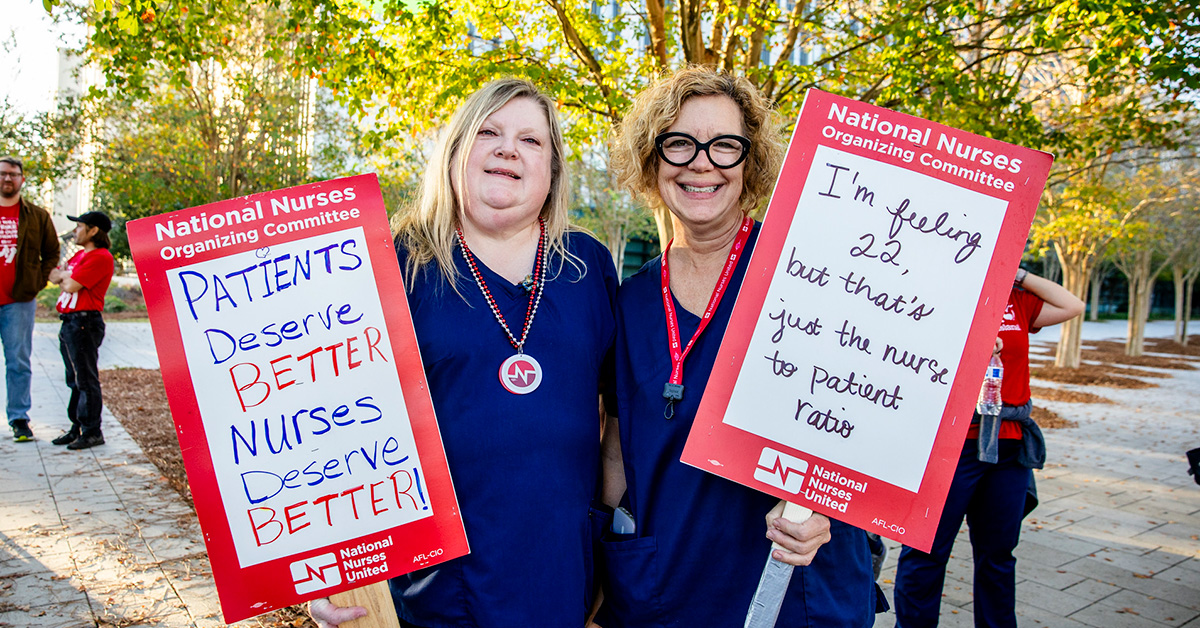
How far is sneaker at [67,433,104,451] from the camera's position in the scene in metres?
6.99

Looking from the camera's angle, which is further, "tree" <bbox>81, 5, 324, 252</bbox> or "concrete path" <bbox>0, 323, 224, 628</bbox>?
"tree" <bbox>81, 5, 324, 252</bbox>

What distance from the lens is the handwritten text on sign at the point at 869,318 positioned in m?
1.79

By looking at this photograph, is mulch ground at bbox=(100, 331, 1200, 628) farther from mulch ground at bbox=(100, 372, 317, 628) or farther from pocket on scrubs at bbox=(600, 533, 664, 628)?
pocket on scrubs at bbox=(600, 533, 664, 628)

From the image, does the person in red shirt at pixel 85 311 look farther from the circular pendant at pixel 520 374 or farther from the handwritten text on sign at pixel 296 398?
the circular pendant at pixel 520 374

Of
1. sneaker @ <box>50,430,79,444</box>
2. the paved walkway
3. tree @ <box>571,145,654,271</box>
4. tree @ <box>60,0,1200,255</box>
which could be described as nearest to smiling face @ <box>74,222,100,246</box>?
tree @ <box>60,0,1200,255</box>

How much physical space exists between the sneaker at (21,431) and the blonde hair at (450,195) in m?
6.87

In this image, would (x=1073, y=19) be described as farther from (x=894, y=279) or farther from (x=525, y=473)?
(x=525, y=473)

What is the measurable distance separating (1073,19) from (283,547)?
551cm

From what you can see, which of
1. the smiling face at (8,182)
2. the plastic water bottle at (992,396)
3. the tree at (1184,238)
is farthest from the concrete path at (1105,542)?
the tree at (1184,238)

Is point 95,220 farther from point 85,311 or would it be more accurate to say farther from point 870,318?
point 870,318

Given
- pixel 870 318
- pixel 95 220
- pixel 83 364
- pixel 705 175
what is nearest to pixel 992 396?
pixel 870 318

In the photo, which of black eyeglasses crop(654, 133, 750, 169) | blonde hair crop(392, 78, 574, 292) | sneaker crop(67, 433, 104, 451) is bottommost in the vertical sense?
sneaker crop(67, 433, 104, 451)

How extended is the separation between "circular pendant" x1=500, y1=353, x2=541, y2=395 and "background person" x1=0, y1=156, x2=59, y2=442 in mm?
6705

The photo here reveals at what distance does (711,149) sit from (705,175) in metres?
0.07
